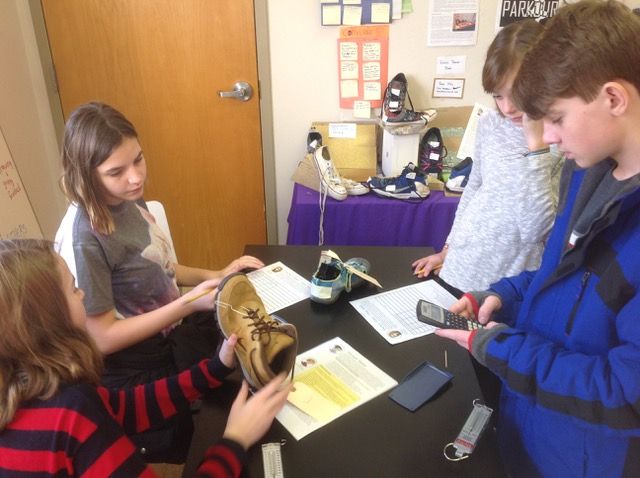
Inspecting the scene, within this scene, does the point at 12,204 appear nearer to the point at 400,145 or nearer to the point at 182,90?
the point at 182,90

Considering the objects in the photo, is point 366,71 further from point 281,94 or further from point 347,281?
point 347,281

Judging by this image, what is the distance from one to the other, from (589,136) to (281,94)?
214 cm

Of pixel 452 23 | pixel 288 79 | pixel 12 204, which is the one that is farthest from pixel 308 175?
pixel 12 204

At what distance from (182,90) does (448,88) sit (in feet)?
4.75

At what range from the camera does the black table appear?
2.68 ft

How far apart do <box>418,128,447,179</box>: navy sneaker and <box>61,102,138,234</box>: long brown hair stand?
1.76 meters

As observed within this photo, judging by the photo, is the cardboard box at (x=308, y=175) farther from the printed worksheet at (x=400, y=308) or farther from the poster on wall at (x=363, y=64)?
the printed worksheet at (x=400, y=308)

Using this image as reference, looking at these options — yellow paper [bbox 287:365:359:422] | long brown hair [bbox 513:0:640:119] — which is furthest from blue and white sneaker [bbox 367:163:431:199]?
long brown hair [bbox 513:0:640:119]

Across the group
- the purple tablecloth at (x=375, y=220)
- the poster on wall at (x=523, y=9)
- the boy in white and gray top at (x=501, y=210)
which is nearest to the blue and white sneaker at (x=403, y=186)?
the purple tablecloth at (x=375, y=220)

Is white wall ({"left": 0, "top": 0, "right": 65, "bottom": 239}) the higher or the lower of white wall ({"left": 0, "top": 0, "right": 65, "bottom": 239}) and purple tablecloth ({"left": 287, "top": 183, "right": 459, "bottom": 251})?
the higher

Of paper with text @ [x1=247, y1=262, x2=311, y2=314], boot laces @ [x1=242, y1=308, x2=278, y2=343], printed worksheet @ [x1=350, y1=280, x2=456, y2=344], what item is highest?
boot laces @ [x1=242, y1=308, x2=278, y2=343]

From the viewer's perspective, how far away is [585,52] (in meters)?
0.69

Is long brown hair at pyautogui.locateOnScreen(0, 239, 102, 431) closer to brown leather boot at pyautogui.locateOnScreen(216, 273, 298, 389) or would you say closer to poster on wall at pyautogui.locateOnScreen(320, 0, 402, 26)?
brown leather boot at pyautogui.locateOnScreen(216, 273, 298, 389)

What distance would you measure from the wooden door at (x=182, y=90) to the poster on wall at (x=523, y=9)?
4.23 ft
